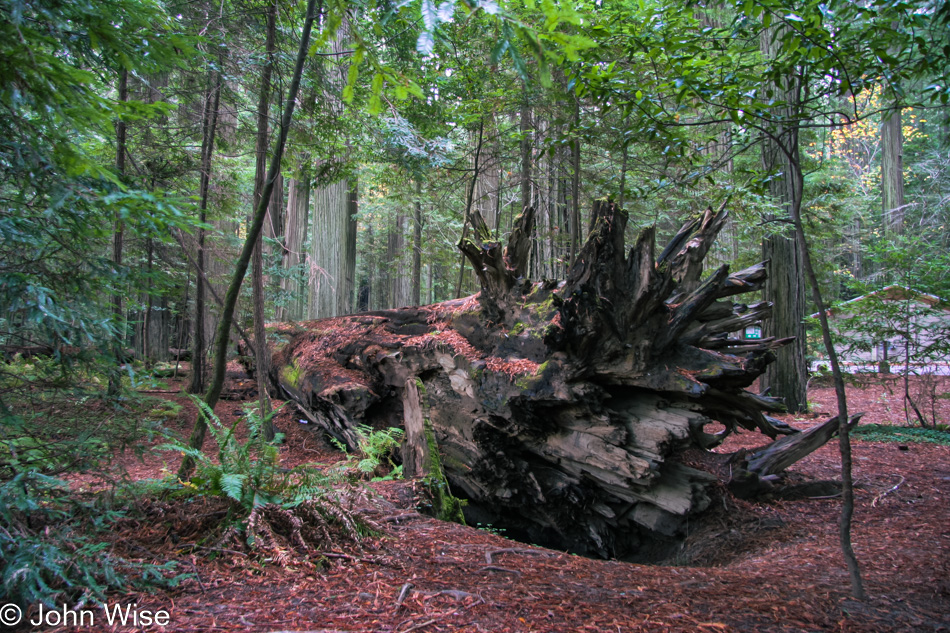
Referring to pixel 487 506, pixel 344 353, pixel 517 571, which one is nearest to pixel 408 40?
pixel 344 353

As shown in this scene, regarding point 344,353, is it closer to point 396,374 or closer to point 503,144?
point 396,374

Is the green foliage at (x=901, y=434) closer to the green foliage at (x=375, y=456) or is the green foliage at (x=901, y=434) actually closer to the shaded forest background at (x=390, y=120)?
the shaded forest background at (x=390, y=120)

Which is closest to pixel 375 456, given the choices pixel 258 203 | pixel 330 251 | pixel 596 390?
pixel 596 390

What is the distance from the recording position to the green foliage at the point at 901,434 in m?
7.80

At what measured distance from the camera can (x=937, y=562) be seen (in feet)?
11.5

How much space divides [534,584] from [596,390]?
2251mm

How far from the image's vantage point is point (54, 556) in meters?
2.37

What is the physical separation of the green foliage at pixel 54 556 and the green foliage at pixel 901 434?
9.79 meters

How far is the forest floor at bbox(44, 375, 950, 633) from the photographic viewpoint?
2447 millimetres

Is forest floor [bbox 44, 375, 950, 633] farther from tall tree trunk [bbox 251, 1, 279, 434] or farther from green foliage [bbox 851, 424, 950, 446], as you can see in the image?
green foliage [bbox 851, 424, 950, 446]

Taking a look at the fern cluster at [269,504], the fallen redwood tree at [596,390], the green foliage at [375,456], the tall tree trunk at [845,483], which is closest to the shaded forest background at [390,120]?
the tall tree trunk at [845,483]

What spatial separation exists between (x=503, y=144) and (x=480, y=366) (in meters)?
7.03

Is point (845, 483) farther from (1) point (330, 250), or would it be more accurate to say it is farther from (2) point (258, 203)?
(1) point (330, 250)

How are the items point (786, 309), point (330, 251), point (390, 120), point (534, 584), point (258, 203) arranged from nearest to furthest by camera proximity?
1. point (534, 584)
2. point (258, 203)
3. point (390, 120)
4. point (786, 309)
5. point (330, 251)
